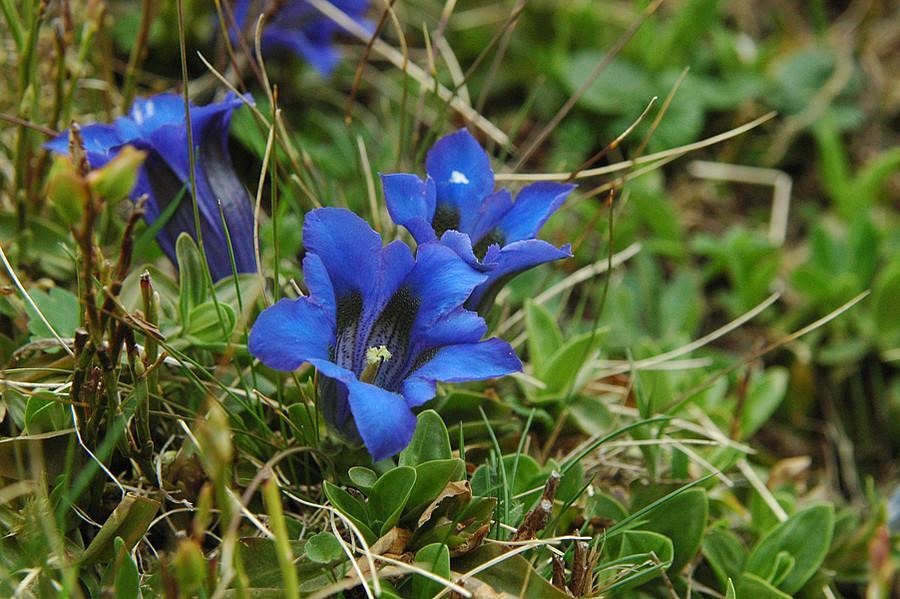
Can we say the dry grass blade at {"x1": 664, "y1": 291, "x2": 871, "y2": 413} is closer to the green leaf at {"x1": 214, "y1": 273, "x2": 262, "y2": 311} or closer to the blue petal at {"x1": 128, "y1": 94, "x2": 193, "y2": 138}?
the green leaf at {"x1": 214, "y1": 273, "x2": 262, "y2": 311}

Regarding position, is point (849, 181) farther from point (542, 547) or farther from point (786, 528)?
point (542, 547)

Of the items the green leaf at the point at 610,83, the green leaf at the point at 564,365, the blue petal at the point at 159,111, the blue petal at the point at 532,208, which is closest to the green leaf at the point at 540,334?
the green leaf at the point at 564,365

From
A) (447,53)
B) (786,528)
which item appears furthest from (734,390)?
(447,53)

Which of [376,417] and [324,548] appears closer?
[376,417]

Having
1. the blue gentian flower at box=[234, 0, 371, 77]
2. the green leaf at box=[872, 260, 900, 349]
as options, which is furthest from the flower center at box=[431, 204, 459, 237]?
the green leaf at box=[872, 260, 900, 349]

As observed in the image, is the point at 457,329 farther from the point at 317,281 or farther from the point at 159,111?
the point at 159,111

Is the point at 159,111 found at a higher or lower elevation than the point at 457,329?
higher

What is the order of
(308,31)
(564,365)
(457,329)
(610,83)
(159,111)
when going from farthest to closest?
1. (610,83)
2. (308,31)
3. (564,365)
4. (159,111)
5. (457,329)

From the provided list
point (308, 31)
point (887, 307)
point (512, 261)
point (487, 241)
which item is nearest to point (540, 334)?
point (487, 241)
